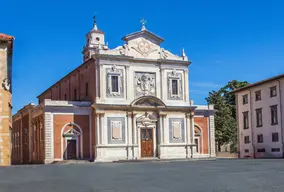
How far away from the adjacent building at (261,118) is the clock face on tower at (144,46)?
13.5 meters

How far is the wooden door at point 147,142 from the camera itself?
50344mm

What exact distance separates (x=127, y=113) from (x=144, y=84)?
3825mm

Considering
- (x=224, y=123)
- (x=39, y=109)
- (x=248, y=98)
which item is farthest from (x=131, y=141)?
(x=224, y=123)

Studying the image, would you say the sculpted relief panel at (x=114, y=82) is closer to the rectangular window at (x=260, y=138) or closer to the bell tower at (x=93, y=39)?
the bell tower at (x=93, y=39)

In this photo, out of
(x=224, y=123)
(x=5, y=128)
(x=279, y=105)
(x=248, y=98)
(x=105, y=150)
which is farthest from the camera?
(x=224, y=123)

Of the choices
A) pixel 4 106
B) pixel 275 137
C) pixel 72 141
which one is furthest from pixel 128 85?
pixel 4 106

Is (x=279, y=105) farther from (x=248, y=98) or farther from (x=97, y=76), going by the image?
(x=97, y=76)

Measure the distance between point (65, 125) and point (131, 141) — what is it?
7098 millimetres

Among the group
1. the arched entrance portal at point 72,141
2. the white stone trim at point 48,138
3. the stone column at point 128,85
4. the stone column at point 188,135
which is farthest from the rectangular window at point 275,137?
the white stone trim at point 48,138

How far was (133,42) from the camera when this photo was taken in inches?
2023

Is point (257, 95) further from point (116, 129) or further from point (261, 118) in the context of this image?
point (116, 129)

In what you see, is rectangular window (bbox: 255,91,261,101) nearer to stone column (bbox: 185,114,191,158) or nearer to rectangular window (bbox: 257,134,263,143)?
rectangular window (bbox: 257,134,263,143)

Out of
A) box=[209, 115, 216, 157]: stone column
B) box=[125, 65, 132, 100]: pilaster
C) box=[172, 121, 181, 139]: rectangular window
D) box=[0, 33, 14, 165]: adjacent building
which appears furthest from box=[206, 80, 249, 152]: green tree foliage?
box=[0, 33, 14, 165]: adjacent building

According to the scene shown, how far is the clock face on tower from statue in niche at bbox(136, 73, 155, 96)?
2.63 meters
